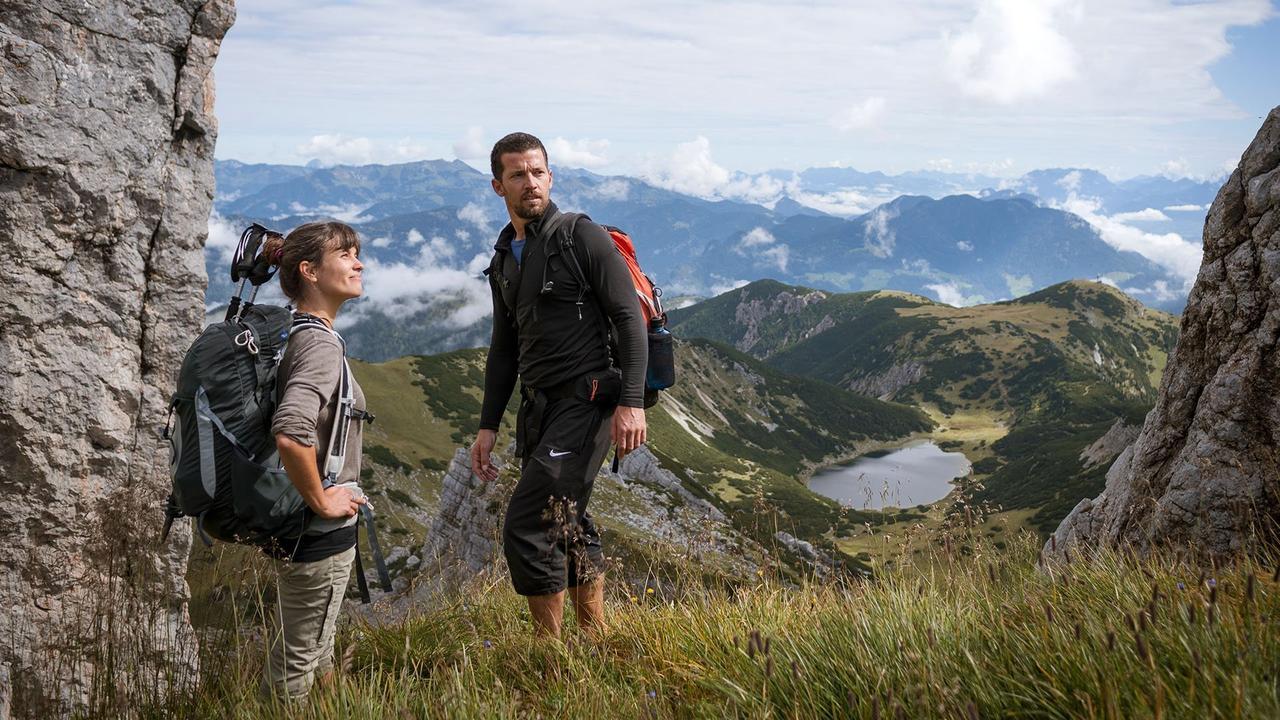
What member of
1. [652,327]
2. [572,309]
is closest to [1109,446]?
[652,327]

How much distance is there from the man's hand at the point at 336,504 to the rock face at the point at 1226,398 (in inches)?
217

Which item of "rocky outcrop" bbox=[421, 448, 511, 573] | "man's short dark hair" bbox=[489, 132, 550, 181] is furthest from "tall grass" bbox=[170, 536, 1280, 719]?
"rocky outcrop" bbox=[421, 448, 511, 573]

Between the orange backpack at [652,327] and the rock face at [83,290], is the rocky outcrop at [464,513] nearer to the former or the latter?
the rock face at [83,290]

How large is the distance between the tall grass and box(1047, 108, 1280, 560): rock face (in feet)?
7.07

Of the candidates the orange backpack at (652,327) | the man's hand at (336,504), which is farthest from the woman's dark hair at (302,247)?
the orange backpack at (652,327)

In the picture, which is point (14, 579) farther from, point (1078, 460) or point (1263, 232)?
point (1078, 460)

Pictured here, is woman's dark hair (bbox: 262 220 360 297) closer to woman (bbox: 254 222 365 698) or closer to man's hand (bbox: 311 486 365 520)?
woman (bbox: 254 222 365 698)

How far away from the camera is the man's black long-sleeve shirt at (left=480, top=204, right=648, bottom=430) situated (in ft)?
18.3

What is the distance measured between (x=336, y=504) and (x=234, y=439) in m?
0.62

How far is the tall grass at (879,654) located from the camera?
2.81 metres

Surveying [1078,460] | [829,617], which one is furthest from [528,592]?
[1078,460]

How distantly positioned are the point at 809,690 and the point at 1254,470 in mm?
5658

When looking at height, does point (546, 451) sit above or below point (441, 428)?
above

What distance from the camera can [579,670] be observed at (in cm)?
473
